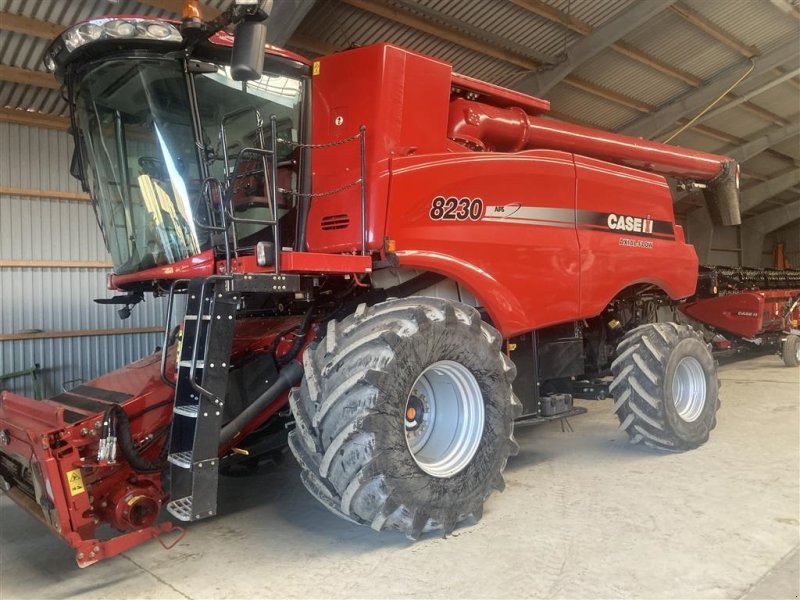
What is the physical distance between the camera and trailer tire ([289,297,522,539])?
291cm

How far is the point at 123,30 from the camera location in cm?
312

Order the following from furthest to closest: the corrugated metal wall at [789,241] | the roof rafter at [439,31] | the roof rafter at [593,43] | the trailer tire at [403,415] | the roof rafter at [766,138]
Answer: the corrugated metal wall at [789,241], the roof rafter at [766,138], the roof rafter at [593,43], the roof rafter at [439,31], the trailer tire at [403,415]

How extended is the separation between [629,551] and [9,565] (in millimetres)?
3221

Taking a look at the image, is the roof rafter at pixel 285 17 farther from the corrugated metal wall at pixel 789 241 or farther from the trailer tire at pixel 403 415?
the corrugated metal wall at pixel 789 241

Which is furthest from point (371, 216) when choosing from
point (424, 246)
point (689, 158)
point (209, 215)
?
point (689, 158)

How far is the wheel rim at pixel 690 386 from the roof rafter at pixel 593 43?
19.9 ft

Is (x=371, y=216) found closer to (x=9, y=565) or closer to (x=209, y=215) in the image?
(x=209, y=215)

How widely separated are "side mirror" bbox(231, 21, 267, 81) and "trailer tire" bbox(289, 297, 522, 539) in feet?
4.13

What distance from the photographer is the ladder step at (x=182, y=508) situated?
9.15ft

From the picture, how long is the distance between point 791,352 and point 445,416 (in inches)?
379

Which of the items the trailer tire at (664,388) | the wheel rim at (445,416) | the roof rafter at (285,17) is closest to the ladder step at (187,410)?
the wheel rim at (445,416)

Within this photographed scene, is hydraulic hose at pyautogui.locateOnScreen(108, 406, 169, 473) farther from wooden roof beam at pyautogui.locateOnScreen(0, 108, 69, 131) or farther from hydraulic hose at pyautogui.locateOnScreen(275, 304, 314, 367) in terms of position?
wooden roof beam at pyautogui.locateOnScreen(0, 108, 69, 131)

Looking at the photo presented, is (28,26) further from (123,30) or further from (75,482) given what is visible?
(75,482)

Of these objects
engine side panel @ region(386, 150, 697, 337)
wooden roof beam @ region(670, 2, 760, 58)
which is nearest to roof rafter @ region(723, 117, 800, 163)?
wooden roof beam @ region(670, 2, 760, 58)
